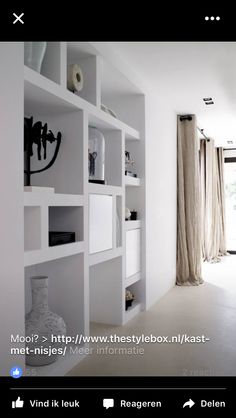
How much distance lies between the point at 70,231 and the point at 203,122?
3182mm

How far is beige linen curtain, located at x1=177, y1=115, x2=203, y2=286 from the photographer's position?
411 cm

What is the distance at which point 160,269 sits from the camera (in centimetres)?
355

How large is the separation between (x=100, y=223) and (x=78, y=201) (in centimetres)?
35

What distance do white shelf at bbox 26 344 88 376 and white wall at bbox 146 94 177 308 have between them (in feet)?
4.16

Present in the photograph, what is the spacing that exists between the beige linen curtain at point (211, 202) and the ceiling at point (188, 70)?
2110 mm

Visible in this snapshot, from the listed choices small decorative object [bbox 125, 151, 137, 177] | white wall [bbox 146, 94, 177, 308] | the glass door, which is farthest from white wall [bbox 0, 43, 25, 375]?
the glass door

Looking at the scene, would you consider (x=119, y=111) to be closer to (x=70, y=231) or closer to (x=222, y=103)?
(x=222, y=103)

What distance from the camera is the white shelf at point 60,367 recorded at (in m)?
1.68

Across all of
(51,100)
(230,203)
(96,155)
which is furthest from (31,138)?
(230,203)

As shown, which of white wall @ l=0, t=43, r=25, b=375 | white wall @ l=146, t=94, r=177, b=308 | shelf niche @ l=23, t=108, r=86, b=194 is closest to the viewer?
white wall @ l=0, t=43, r=25, b=375

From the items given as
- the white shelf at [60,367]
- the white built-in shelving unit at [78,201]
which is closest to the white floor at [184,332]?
the white shelf at [60,367]
